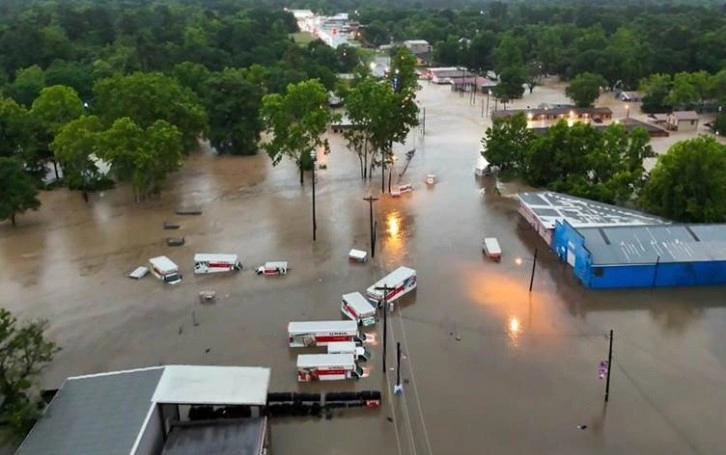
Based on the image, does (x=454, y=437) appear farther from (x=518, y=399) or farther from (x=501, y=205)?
(x=501, y=205)

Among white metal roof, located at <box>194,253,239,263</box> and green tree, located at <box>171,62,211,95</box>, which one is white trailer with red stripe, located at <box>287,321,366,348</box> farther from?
green tree, located at <box>171,62,211,95</box>

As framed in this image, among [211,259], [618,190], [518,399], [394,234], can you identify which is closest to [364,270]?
[394,234]

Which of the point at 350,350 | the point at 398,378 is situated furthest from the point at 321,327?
the point at 398,378

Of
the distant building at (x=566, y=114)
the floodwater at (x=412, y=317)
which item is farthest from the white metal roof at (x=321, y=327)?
the distant building at (x=566, y=114)

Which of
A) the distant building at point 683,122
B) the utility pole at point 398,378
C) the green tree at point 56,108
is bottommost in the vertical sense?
the utility pole at point 398,378

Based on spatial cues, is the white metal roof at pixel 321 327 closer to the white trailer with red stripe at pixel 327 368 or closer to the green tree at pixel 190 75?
the white trailer with red stripe at pixel 327 368
